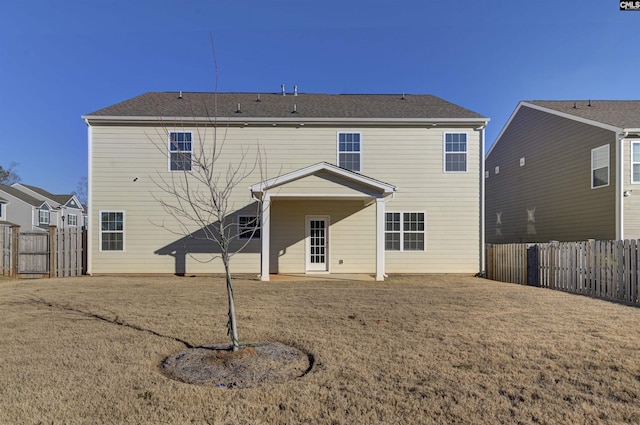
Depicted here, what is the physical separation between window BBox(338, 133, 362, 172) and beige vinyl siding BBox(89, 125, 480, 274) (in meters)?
0.22

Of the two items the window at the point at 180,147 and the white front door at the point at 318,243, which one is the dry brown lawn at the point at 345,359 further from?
the window at the point at 180,147

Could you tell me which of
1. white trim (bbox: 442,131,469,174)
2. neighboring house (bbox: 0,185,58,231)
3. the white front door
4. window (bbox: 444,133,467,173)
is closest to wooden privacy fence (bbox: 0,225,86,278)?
the white front door

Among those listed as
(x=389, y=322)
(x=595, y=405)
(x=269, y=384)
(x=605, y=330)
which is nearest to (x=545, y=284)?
(x=605, y=330)

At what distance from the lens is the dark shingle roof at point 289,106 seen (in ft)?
41.4

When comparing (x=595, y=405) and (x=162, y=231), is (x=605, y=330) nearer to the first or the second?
(x=595, y=405)

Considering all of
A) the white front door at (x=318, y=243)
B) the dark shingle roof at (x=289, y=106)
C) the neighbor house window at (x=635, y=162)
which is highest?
the dark shingle roof at (x=289, y=106)

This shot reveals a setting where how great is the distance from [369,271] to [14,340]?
9.72 metres

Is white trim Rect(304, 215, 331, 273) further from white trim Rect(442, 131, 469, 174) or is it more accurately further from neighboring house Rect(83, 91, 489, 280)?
white trim Rect(442, 131, 469, 174)

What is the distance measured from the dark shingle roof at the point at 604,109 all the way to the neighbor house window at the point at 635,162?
697 millimetres

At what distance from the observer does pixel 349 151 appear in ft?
41.9

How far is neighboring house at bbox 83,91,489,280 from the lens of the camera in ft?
40.0

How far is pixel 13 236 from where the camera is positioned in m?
11.8

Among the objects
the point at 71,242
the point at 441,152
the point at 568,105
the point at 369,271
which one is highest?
the point at 568,105

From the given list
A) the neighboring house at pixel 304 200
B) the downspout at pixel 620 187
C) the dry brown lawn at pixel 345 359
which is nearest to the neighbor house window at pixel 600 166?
the downspout at pixel 620 187
